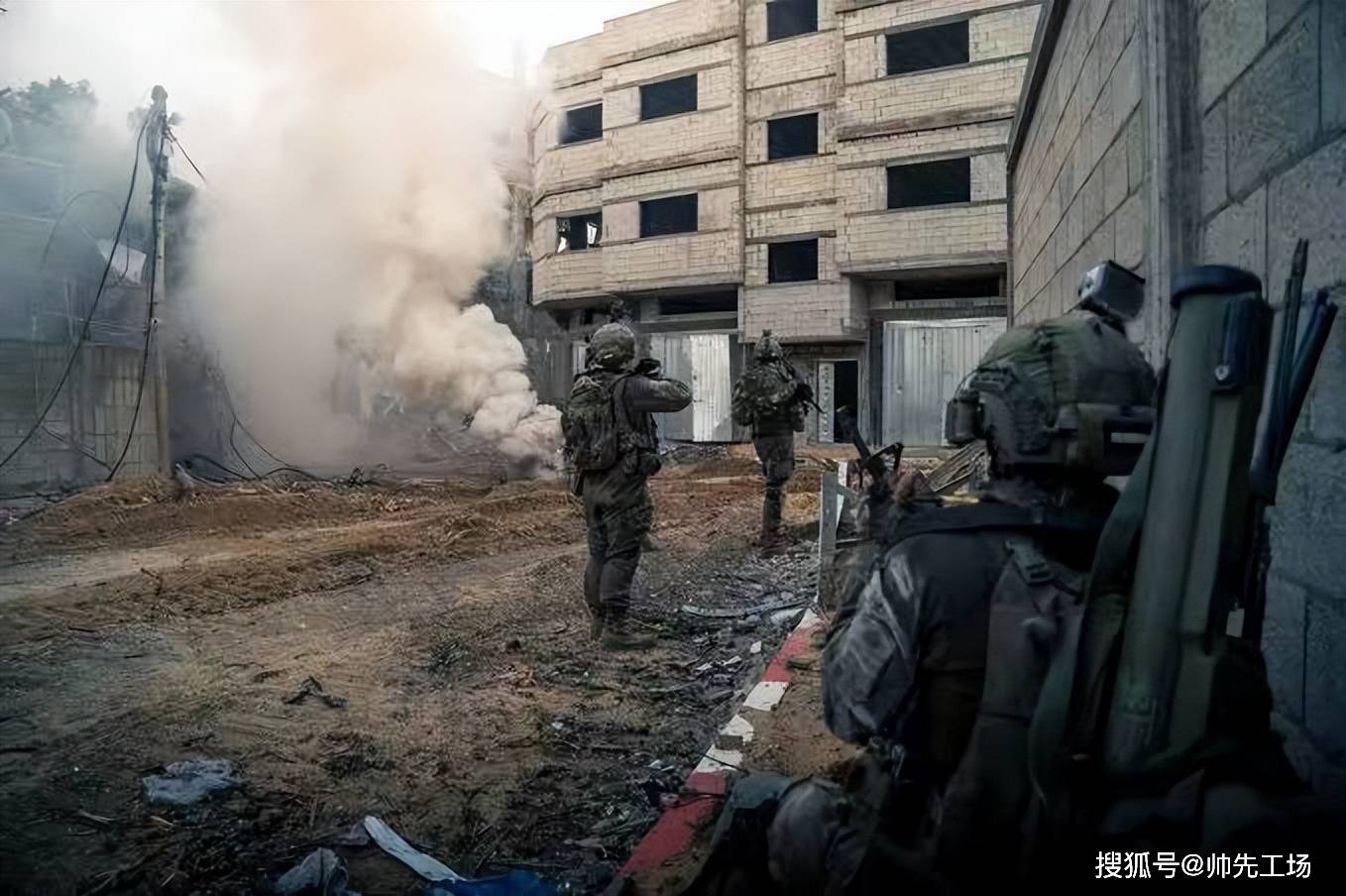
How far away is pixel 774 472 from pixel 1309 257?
640cm

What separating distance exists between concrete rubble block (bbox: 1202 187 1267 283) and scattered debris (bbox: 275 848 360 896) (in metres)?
2.80

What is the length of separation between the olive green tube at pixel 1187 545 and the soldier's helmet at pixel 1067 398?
7.9 inches

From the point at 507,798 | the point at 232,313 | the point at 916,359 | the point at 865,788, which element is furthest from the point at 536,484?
the point at 865,788

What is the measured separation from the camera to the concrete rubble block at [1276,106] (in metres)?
1.60

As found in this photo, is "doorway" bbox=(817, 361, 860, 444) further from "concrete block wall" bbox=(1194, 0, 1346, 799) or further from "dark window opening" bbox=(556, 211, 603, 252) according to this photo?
"concrete block wall" bbox=(1194, 0, 1346, 799)

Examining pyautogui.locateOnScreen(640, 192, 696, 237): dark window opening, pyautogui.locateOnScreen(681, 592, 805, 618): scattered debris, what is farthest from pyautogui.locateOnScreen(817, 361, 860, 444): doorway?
pyautogui.locateOnScreen(681, 592, 805, 618): scattered debris

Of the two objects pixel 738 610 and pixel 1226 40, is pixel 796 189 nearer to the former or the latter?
pixel 738 610

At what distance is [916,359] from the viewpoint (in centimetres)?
1684

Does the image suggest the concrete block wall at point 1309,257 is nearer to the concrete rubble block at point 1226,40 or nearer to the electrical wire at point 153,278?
the concrete rubble block at point 1226,40

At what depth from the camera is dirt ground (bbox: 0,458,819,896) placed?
274 cm

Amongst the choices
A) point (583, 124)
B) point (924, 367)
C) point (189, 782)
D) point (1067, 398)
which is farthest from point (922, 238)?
point (1067, 398)

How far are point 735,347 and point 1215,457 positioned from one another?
1785cm

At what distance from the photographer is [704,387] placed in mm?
19016

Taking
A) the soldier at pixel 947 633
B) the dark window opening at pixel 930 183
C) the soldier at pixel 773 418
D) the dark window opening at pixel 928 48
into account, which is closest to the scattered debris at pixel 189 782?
the soldier at pixel 947 633
